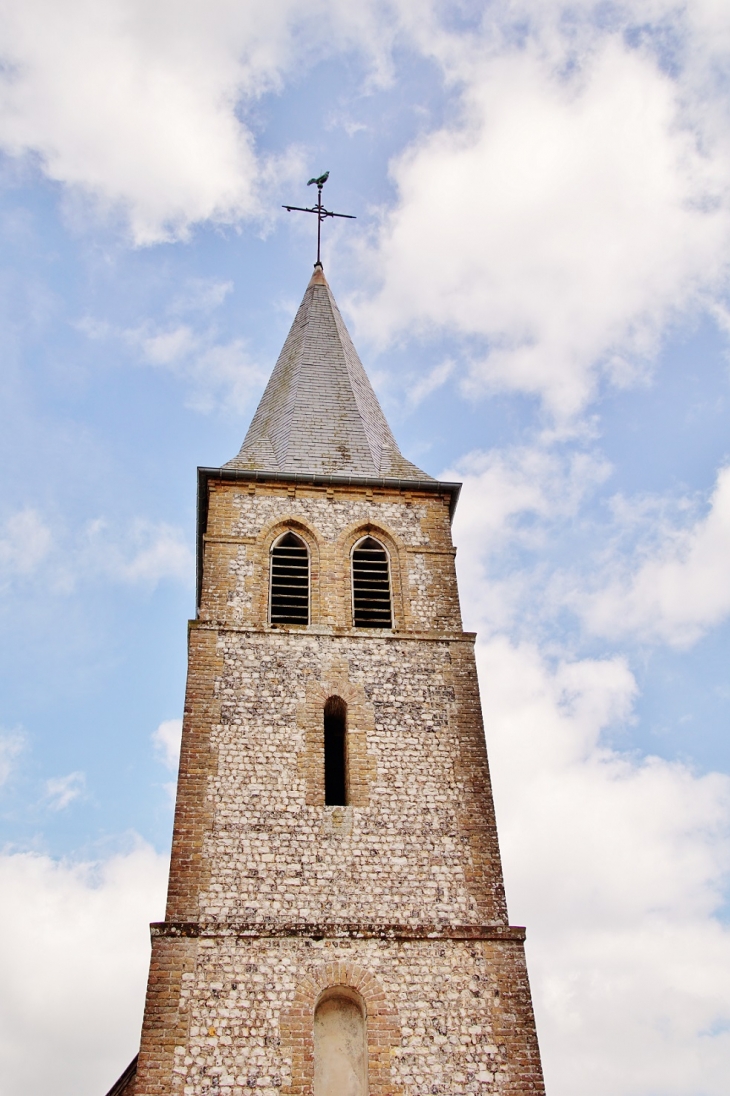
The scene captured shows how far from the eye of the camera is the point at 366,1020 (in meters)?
12.4

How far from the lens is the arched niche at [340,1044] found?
1220 centimetres

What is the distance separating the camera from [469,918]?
43.9 feet

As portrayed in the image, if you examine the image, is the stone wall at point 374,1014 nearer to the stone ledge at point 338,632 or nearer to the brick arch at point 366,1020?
the brick arch at point 366,1020

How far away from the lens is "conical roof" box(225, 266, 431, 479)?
19484 mm

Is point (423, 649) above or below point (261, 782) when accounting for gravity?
above

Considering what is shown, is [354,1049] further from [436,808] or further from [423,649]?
[423,649]

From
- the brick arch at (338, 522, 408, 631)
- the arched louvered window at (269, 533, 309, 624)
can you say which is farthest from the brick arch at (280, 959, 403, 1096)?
the arched louvered window at (269, 533, 309, 624)

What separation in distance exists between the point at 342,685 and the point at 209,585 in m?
2.97

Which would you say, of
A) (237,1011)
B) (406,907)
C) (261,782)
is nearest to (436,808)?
(406,907)

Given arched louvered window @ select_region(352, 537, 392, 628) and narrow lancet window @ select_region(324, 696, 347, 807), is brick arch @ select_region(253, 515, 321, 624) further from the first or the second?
narrow lancet window @ select_region(324, 696, 347, 807)

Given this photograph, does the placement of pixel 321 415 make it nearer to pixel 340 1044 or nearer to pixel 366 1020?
pixel 366 1020

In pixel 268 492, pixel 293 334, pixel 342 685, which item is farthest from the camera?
pixel 293 334

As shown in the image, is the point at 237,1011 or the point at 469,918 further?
the point at 469,918

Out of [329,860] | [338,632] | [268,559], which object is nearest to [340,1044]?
[329,860]
